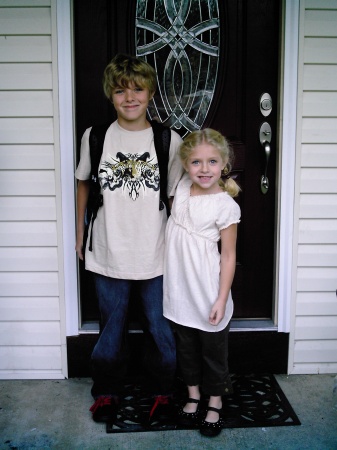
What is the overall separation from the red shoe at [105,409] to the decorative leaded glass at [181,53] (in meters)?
1.49

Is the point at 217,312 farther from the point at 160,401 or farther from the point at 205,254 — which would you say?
the point at 160,401

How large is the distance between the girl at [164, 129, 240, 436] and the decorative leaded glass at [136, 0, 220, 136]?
60cm

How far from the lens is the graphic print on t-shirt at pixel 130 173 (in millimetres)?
2361

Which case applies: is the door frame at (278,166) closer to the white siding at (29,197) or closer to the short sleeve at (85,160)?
the white siding at (29,197)

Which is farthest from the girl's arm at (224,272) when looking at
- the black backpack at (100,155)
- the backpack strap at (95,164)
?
the backpack strap at (95,164)

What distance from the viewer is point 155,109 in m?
2.90

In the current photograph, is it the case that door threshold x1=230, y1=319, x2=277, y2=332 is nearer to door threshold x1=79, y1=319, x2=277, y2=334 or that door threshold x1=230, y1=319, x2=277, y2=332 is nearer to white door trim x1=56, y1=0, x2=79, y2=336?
door threshold x1=79, y1=319, x2=277, y2=334

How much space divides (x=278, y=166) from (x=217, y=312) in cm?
97

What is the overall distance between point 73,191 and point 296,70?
135 centimetres

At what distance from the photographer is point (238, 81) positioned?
2871 mm

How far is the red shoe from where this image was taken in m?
2.56

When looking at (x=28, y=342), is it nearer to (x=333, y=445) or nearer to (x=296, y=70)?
(x=333, y=445)

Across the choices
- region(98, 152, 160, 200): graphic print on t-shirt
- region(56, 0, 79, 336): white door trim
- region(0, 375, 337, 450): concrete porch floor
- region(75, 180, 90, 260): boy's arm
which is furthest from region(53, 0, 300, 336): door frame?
region(98, 152, 160, 200): graphic print on t-shirt

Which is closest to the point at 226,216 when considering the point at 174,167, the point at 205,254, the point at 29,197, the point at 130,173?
the point at 205,254
